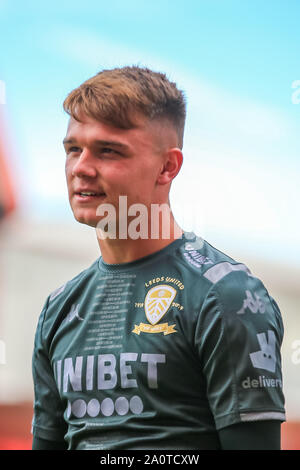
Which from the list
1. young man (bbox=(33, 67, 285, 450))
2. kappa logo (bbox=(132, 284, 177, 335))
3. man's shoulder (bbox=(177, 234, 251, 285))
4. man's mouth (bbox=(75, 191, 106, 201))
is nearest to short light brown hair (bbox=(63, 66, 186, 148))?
young man (bbox=(33, 67, 285, 450))

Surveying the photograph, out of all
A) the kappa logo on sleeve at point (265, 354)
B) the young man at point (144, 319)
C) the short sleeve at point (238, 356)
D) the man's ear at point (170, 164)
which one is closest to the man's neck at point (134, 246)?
the young man at point (144, 319)

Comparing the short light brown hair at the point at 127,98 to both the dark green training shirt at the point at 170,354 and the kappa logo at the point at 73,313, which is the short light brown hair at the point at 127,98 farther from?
the kappa logo at the point at 73,313

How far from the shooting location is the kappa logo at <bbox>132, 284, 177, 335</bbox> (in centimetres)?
153

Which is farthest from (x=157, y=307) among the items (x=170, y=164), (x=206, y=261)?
(x=170, y=164)

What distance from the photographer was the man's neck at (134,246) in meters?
1.68

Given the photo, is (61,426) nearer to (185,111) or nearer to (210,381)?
(210,381)

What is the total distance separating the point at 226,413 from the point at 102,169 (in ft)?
2.26

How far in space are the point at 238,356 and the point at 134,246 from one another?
1.43 ft

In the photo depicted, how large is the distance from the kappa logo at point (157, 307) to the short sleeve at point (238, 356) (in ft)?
0.34

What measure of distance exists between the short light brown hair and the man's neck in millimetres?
265

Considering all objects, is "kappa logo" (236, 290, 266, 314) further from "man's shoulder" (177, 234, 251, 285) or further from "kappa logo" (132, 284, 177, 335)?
"kappa logo" (132, 284, 177, 335)

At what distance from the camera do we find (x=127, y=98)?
1.62 m

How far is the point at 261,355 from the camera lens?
1454mm

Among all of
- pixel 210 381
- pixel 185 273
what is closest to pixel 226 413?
pixel 210 381
